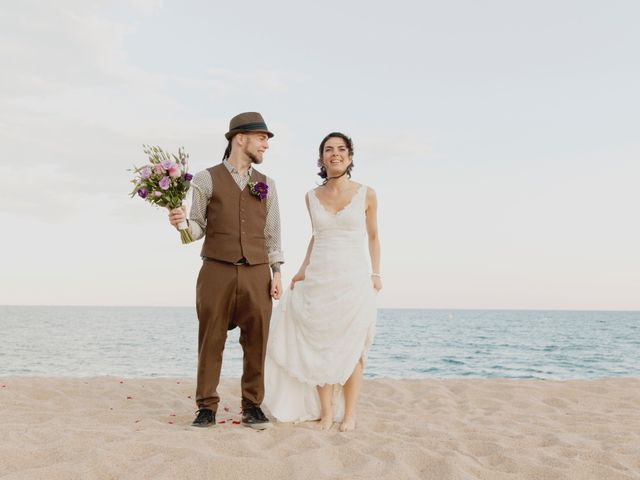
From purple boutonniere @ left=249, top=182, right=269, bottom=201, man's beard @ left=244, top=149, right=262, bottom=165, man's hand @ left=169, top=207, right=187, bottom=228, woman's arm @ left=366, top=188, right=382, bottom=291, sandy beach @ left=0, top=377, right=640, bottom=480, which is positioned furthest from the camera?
woman's arm @ left=366, top=188, right=382, bottom=291

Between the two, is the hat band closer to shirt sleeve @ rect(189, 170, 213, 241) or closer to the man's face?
the man's face

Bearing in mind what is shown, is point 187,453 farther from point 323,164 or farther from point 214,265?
point 323,164

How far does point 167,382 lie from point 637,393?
21.1 ft

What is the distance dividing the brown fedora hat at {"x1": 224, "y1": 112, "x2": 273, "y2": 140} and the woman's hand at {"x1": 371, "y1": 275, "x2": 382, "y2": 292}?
1692 mm

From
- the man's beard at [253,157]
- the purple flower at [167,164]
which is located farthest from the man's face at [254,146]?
the purple flower at [167,164]

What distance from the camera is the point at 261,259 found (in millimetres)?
5043

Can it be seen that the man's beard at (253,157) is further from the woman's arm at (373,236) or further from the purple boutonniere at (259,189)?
the woman's arm at (373,236)

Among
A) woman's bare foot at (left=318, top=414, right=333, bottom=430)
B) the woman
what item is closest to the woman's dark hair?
the woman

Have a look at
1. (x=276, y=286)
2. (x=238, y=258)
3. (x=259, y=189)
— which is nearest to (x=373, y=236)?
(x=276, y=286)

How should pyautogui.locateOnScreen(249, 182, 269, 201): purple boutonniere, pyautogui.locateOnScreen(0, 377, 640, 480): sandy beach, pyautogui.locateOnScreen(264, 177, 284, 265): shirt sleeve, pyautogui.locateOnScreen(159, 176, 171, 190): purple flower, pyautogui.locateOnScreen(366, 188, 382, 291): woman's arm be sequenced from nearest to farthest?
pyautogui.locateOnScreen(0, 377, 640, 480): sandy beach < pyautogui.locateOnScreen(159, 176, 171, 190): purple flower < pyautogui.locateOnScreen(249, 182, 269, 201): purple boutonniere < pyautogui.locateOnScreen(264, 177, 284, 265): shirt sleeve < pyautogui.locateOnScreen(366, 188, 382, 291): woman's arm

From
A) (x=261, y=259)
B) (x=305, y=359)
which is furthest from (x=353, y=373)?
(x=261, y=259)

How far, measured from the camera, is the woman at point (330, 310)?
5.12m

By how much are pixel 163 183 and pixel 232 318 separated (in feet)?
4.56

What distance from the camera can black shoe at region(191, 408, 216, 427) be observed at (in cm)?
501
